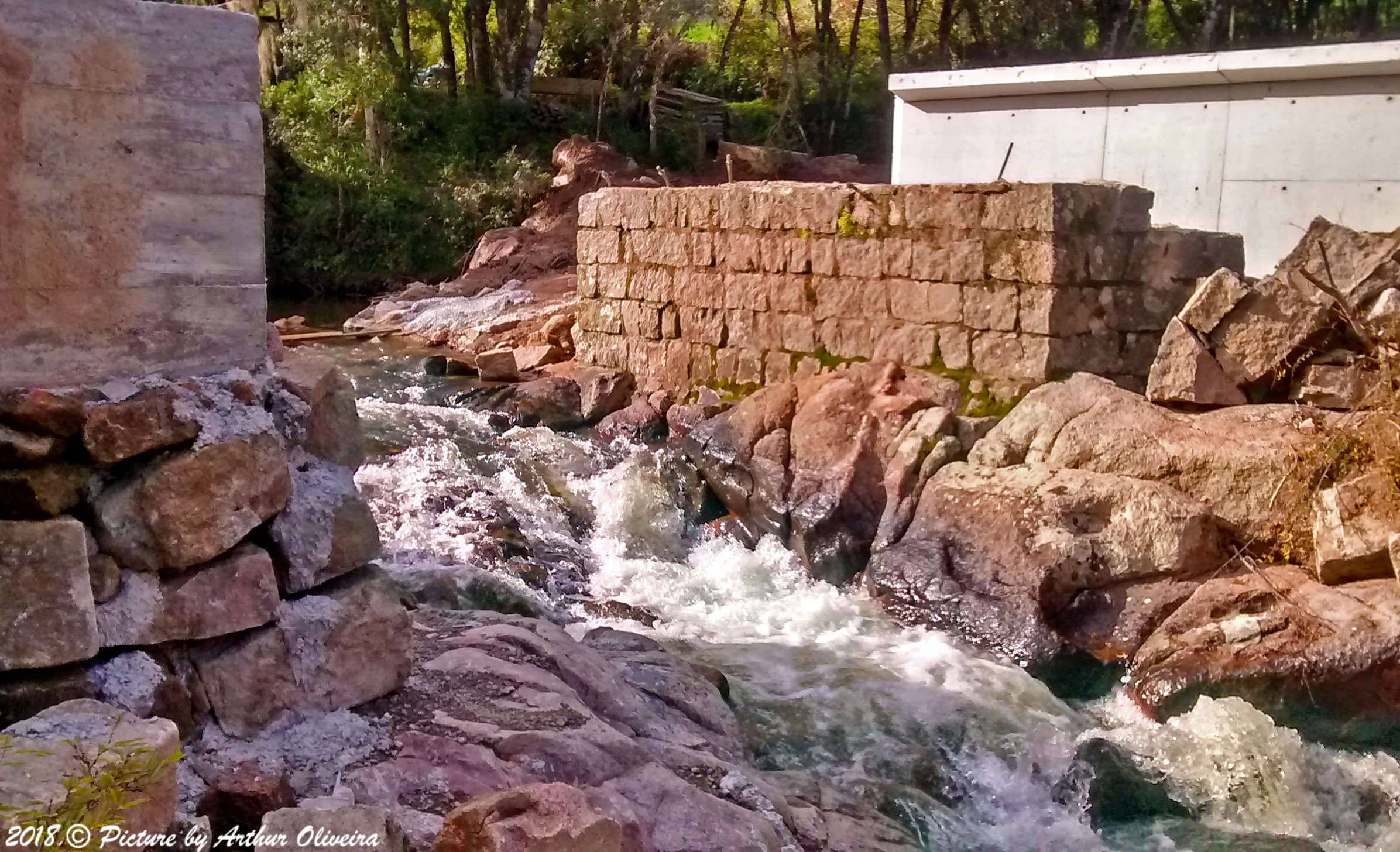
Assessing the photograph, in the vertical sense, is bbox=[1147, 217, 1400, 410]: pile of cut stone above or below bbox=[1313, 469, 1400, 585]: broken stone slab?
above

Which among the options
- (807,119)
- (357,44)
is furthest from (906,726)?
(357,44)

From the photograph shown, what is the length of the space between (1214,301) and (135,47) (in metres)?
6.17

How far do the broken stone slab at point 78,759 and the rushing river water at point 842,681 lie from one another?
9.14 ft

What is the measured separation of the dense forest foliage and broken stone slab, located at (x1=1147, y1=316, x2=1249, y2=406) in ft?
42.3

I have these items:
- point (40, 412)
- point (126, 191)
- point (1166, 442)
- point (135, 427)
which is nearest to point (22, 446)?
point (40, 412)

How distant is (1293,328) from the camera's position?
689 cm

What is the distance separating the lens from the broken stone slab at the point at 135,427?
282 cm

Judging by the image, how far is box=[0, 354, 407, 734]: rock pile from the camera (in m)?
2.69

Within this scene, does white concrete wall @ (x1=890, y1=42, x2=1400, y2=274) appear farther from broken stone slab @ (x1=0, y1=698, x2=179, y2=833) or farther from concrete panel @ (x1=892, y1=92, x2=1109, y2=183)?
broken stone slab @ (x1=0, y1=698, x2=179, y2=833)

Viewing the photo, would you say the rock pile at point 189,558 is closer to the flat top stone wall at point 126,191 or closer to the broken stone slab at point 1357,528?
the flat top stone wall at point 126,191

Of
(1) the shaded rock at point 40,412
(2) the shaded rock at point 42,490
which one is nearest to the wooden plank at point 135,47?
(1) the shaded rock at point 40,412

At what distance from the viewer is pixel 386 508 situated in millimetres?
7559

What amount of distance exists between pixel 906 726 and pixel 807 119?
18.3 m

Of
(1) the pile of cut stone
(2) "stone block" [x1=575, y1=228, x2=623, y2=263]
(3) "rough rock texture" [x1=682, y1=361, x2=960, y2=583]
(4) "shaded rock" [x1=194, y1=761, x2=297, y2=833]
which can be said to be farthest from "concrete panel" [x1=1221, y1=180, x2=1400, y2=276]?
(4) "shaded rock" [x1=194, y1=761, x2=297, y2=833]
